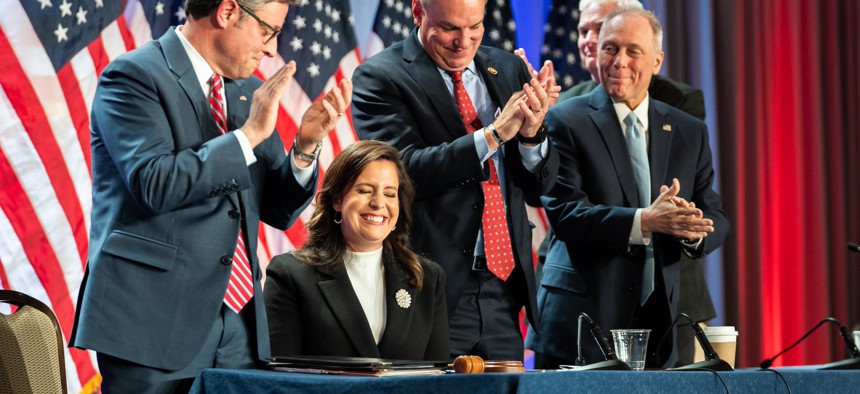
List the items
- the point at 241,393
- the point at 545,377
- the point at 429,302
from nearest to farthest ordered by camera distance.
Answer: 1. the point at 545,377
2. the point at 241,393
3. the point at 429,302

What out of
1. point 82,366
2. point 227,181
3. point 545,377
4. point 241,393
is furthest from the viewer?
point 82,366

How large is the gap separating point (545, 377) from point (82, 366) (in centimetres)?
275

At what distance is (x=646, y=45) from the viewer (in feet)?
12.7

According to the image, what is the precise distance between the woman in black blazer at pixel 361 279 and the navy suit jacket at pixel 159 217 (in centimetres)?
26

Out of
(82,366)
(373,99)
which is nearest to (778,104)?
(373,99)

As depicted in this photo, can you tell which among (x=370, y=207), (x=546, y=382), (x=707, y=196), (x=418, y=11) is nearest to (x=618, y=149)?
(x=707, y=196)

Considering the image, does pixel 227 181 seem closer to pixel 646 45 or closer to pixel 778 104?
pixel 646 45

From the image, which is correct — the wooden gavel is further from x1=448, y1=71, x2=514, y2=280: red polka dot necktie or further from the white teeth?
x1=448, y1=71, x2=514, y2=280: red polka dot necktie

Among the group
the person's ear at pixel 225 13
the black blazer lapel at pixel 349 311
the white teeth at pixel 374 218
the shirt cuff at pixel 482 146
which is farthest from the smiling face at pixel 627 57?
the person's ear at pixel 225 13

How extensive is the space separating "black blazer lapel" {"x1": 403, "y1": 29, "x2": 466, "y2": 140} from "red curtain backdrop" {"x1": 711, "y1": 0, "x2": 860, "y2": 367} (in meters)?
3.15

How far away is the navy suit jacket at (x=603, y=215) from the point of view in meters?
3.54

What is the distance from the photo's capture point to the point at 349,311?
2.89 metres

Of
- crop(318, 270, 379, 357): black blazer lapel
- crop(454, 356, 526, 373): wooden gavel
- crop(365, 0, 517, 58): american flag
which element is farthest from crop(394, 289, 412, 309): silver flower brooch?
crop(365, 0, 517, 58): american flag

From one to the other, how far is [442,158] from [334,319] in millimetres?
643
